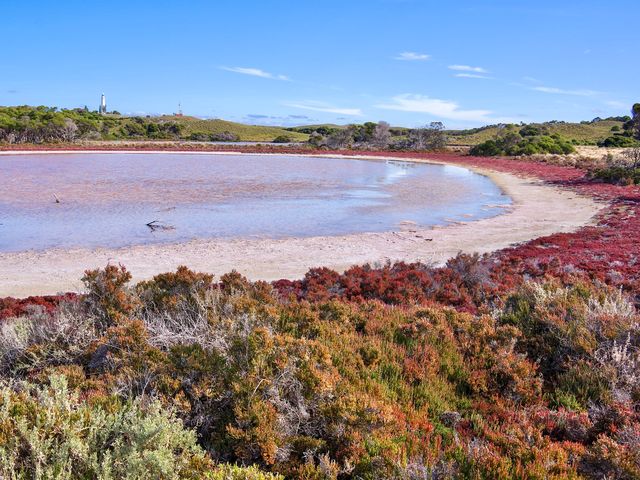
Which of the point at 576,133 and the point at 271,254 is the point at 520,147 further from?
the point at 271,254

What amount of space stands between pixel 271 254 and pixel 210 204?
38.7 ft

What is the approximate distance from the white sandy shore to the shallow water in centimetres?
139

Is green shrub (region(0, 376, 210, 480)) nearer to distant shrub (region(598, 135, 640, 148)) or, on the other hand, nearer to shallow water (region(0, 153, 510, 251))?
shallow water (region(0, 153, 510, 251))

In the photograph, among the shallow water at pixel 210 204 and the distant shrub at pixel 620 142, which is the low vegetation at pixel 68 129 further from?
the distant shrub at pixel 620 142

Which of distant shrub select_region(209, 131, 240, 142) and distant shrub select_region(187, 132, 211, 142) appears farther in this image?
distant shrub select_region(209, 131, 240, 142)

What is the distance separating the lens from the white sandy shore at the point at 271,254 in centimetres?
1265

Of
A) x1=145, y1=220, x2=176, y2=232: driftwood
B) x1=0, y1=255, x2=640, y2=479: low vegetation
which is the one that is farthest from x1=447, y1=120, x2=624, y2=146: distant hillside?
x1=0, y1=255, x2=640, y2=479: low vegetation

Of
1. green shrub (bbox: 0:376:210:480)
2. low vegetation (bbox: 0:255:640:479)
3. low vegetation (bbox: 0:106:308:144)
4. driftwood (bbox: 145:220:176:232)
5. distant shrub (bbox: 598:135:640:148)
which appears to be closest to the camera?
green shrub (bbox: 0:376:210:480)

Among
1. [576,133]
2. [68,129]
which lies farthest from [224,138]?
[576,133]

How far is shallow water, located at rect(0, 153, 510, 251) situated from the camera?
18.7 m

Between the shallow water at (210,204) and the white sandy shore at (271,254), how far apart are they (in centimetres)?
139

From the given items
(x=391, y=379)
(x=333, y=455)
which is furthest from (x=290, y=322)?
(x=333, y=455)

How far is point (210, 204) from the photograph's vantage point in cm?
2625

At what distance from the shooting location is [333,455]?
4023 millimetres
